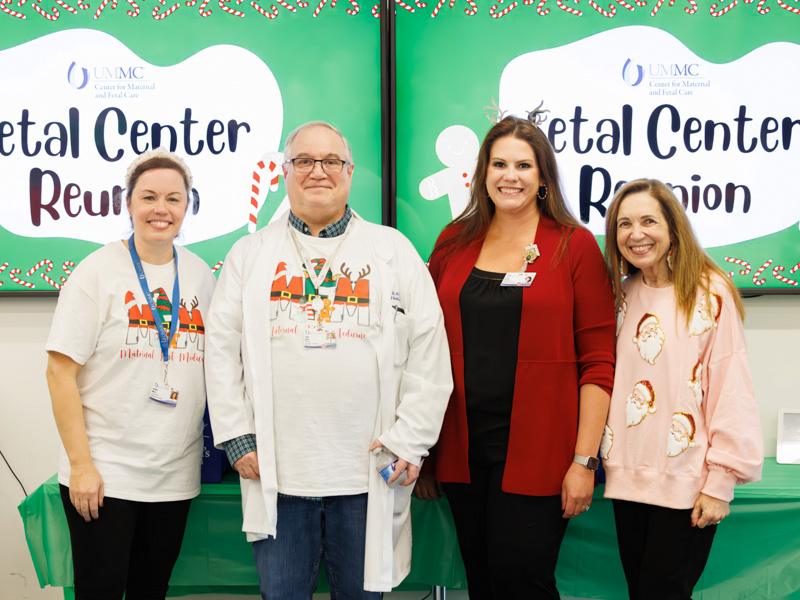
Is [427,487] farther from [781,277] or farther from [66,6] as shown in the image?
[66,6]

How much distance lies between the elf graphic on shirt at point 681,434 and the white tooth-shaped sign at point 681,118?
3.88ft

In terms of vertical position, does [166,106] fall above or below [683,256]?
above

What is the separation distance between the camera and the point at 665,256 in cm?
173

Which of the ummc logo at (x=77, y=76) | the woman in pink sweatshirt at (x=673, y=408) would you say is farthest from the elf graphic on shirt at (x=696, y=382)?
the ummc logo at (x=77, y=76)

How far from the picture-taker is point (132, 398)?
169 cm

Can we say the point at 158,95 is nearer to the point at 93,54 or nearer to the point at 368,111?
the point at 93,54

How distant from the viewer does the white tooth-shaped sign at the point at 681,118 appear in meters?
2.49

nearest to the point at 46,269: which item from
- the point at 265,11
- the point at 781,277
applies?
the point at 265,11

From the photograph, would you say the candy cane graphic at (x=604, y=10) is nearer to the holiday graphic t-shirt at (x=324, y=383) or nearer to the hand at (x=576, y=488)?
the holiday graphic t-shirt at (x=324, y=383)

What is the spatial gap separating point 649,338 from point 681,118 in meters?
1.27

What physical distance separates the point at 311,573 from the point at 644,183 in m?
1.45

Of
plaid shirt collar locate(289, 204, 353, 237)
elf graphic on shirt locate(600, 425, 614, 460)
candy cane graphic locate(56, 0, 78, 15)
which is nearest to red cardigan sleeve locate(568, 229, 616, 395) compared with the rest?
elf graphic on shirt locate(600, 425, 614, 460)

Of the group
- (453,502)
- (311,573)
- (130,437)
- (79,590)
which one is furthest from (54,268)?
(453,502)

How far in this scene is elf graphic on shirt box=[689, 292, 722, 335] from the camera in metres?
1.61
